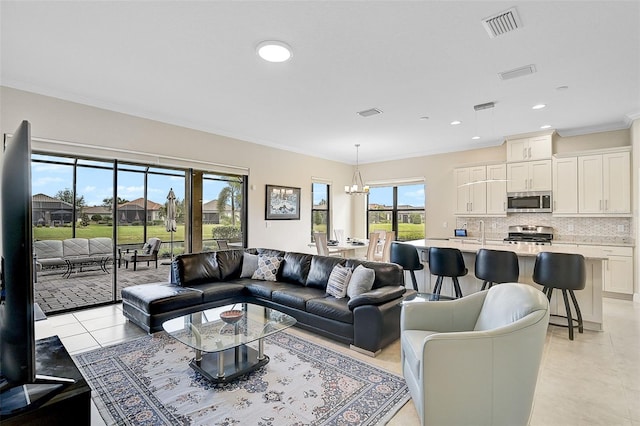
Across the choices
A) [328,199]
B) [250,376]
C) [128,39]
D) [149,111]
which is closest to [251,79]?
[128,39]

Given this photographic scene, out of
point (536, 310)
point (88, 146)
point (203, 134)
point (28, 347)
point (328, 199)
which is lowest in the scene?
point (536, 310)

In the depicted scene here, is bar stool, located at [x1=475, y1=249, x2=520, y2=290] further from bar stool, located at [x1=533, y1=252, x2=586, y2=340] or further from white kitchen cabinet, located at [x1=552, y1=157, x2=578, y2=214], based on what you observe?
white kitchen cabinet, located at [x1=552, y1=157, x2=578, y2=214]

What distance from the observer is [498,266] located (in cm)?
384

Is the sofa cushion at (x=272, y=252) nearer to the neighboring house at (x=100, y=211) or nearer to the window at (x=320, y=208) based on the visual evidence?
the neighboring house at (x=100, y=211)

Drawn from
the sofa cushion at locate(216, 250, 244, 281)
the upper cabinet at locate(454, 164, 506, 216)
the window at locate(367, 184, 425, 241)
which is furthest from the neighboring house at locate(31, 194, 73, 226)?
the window at locate(367, 184, 425, 241)

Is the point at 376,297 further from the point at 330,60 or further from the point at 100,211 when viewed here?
the point at 100,211

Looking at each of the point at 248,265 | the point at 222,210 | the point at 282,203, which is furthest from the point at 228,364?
the point at 282,203

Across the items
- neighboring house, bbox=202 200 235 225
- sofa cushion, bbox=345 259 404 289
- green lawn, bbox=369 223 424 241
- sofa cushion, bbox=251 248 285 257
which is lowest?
sofa cushion, bbox=345 259 404 289

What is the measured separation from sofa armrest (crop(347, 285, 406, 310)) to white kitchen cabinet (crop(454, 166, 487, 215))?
160 inches

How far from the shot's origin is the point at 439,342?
1.82 m

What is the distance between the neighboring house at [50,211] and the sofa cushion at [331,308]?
3.59 m

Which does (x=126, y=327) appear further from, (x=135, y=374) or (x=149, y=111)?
(x=149, y=111)

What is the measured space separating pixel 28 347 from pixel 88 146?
416 cm

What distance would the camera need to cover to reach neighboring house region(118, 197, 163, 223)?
15.9ft
